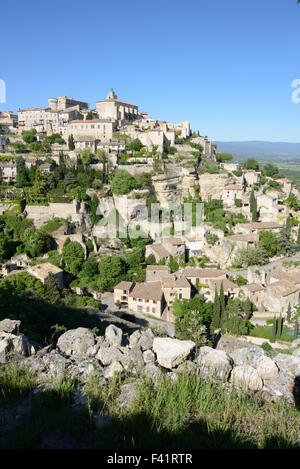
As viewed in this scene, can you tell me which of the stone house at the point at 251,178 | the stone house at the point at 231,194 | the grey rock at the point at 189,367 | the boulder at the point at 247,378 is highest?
the stone house at the point at 251,178

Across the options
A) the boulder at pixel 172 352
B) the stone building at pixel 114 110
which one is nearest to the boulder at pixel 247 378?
the boulder at pixel 172 352

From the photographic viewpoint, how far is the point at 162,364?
6.01 meters

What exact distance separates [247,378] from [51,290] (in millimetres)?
16048

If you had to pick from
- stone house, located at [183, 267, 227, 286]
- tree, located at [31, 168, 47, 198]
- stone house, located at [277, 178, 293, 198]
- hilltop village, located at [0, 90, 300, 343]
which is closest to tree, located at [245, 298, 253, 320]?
hilltop village, located at [0, 90, 300, 343]

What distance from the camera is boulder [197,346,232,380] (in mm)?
5380

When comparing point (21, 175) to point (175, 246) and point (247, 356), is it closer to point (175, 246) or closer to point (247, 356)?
point (175, 246)

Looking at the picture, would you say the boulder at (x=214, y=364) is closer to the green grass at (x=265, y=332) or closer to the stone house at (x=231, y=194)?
the green grass at (x=265, y=332)

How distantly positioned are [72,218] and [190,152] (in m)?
20.4

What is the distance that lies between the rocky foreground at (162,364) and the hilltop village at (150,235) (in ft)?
39.5

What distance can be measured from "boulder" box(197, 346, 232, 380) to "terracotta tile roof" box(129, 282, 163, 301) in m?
16.4

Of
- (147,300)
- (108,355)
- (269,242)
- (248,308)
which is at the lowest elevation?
(248,308)

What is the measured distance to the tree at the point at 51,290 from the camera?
18.1 m

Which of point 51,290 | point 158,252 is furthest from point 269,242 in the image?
point 51,290

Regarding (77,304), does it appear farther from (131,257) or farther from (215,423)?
(215,423)
